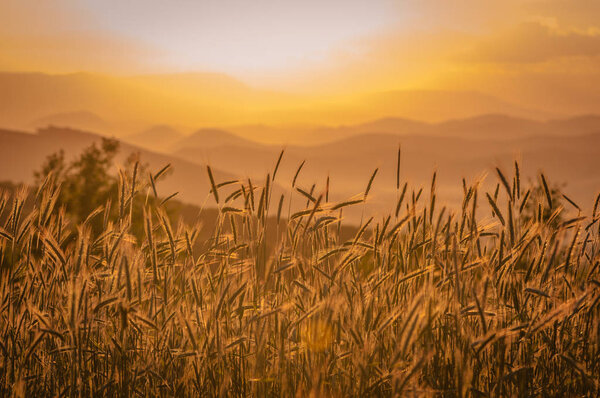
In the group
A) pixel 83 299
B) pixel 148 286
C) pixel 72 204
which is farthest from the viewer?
pixel 72 204

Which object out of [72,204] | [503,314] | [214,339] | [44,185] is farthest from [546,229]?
[72,204]

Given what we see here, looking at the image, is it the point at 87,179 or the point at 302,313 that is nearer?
the point at 302,313

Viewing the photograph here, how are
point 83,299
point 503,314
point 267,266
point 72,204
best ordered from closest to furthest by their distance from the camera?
point 83,299, point 267,266, point 503,314, point 72,204

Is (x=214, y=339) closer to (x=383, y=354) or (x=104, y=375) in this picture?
(x=104, y=375)

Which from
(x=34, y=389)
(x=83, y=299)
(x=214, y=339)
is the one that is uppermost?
(x=83, y=299)

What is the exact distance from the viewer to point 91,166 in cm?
1164

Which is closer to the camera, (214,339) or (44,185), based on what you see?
(214,339)

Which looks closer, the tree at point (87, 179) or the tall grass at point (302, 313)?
the tall grass at point (302, 313)

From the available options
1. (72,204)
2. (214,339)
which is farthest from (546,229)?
(72,204)

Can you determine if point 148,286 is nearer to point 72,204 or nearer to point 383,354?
point 383,354

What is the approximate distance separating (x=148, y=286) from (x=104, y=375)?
520mm

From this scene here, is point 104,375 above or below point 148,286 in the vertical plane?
below

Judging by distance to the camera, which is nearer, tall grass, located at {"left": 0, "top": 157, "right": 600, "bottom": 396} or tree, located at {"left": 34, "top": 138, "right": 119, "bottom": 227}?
tall grass, located at {"left": 0, "top": 157, "right": 600, "bottom": 396}

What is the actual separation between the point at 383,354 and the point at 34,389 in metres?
1.70
